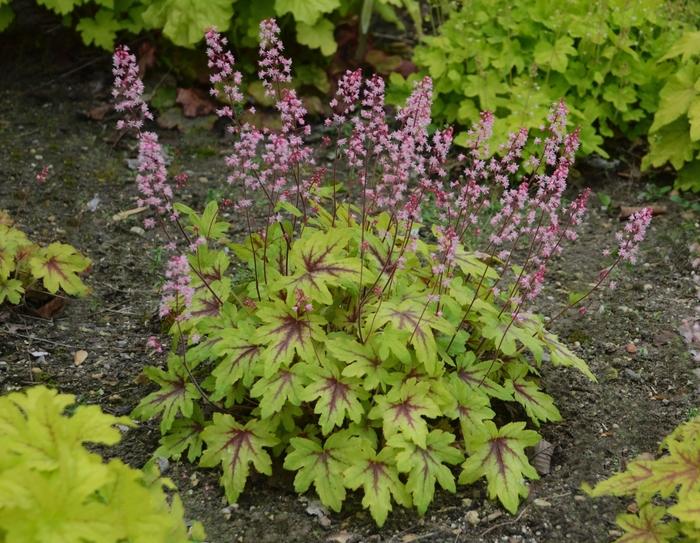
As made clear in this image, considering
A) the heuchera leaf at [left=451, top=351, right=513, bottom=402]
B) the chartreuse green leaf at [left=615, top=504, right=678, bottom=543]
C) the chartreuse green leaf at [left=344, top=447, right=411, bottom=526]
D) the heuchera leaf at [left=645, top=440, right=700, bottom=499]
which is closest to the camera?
the heuchera leaf at [left=645, top=440, right=700, bottom=499]

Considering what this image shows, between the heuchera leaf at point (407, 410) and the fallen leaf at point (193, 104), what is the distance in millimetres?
3251

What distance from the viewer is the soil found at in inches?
111

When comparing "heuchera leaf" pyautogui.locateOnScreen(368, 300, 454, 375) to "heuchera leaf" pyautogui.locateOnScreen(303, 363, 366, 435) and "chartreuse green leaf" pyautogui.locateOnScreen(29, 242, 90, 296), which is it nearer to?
"heuchera leaf" pyautogui.locateOnScreen(303, 363, 366, 435)

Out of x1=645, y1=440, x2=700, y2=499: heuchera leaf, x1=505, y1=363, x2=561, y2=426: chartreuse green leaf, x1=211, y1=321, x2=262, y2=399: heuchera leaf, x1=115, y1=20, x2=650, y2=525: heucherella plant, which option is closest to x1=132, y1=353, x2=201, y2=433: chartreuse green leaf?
x1=115, y1=20, x2=650, y2=525: heucherella plant

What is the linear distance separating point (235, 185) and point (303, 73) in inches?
41.8

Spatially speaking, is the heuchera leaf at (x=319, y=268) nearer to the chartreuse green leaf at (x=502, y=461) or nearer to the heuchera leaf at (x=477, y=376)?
the heuchera leaf at (x=477, y=376)

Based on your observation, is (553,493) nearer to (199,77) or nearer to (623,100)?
(623,100)

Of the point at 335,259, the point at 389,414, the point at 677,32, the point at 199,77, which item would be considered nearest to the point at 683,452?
the point at 389,414

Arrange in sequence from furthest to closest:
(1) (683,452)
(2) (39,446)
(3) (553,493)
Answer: (3) (553,493) < (1) (683,452) < (2) (39,446)

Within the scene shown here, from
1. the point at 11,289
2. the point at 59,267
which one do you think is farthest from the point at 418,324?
the point at 11,289

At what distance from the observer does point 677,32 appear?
201 inches

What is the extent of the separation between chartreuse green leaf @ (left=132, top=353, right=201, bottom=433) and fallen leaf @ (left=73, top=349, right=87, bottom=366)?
1.73ft

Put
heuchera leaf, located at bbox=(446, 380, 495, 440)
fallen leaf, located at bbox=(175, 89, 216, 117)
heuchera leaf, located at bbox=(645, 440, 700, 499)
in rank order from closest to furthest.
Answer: heuchera leaf, located at bbox=(645, 440, 700, 499)
heuchera leaf, located at bbox=(446, 380, 495, 440)
fallen leaf, located at bbox=(175, 89, 216, 117)

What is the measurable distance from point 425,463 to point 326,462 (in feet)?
1.10
